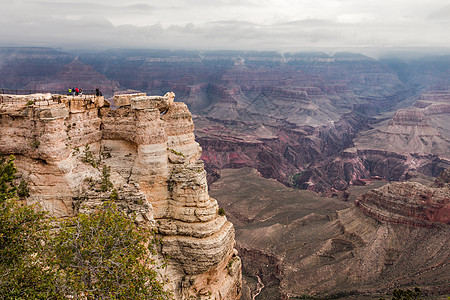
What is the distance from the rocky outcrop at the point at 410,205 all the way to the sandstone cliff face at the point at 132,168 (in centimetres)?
3924

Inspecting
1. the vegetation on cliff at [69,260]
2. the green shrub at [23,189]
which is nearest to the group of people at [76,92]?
the green shrub at [23,189]

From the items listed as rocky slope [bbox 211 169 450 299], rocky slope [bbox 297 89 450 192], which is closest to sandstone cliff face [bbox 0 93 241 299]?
rocky slope [bbox 211 169 450 299]

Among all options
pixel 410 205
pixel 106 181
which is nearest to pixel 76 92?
pixel 106 181

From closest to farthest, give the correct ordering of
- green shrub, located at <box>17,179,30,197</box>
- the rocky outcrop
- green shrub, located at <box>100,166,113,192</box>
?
green shrub, located at <box>17,179,30,197</box>, green shrub, located at <box>100,166,113,192</box>, the rocky outcrop

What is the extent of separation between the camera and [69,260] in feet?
57.2

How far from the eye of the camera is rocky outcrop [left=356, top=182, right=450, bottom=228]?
52875 mm

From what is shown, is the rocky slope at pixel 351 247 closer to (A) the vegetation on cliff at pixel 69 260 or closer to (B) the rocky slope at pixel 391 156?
(A) the vegetation on cliff at pixel 69 260

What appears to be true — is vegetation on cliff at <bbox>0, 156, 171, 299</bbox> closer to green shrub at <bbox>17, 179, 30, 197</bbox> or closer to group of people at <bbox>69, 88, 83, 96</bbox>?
green shrub at <bbox>17, 179, 30, 197</bbox>

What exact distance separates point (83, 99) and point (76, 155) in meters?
4.40

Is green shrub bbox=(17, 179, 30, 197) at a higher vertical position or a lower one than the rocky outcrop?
higher

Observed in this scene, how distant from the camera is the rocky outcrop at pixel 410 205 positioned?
52.9 metres

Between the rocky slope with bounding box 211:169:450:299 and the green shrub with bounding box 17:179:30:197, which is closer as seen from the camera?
the green shrub with bounding box 17:179:30:197

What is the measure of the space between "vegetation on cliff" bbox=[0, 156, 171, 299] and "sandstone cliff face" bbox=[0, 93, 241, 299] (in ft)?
12.7

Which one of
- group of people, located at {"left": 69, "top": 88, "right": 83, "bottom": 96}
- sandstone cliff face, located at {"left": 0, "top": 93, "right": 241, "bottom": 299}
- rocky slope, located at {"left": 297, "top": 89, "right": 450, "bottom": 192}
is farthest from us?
rocky slope, located at {"left": 297, "top": 89, "right": 450, "bottom": 192}
